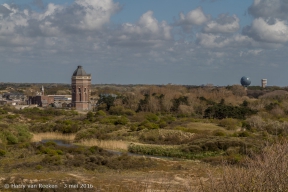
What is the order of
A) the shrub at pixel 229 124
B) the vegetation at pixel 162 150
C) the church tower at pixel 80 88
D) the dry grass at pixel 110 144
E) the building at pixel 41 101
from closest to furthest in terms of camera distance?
the vegetation at pixel 162 150 < the dry grass at pixel 110 144 < the shrub at pixel 229 124 < the church tower at pixel 80 88 < the building at pixel 41 101

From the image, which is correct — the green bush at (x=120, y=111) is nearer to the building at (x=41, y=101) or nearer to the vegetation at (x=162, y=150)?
the vegetation at (x=162, y=150)

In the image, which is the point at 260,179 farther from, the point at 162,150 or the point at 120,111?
the point at 120,111

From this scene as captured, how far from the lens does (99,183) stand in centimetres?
1217

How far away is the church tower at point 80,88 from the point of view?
53.9 metres

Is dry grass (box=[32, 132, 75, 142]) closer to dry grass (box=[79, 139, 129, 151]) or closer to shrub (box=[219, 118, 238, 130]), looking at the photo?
dry grass (box=[79, 139, 129, 151])

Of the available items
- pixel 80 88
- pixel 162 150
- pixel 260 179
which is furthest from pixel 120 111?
pixel 260 179

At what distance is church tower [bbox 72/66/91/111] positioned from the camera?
5391 cm

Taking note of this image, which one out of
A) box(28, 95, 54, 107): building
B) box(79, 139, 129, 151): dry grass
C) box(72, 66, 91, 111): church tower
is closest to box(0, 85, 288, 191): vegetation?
box(79, 139, 129, 151): dry grass

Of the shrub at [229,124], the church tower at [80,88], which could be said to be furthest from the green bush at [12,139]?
the church tower at [80,88]

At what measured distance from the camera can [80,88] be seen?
177ft

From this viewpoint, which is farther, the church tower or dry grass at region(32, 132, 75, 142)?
the church tower

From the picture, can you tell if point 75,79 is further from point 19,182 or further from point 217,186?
point 217,186

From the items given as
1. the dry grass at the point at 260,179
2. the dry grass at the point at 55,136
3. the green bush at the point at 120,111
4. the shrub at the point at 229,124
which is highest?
the dry grass at the point at 260,179

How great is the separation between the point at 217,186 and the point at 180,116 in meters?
36.8
